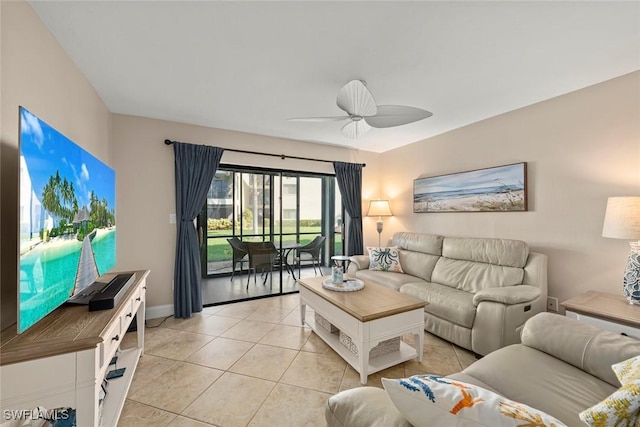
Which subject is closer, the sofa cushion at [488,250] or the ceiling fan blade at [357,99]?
the ceiling fan blade at [357,99]

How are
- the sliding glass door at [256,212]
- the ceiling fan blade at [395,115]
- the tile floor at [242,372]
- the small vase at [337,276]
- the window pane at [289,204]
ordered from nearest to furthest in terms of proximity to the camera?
1. the tile floor at [242,372]
2. the ceiling fan blade at [395,115]
3. the small vase at [337,276]
4. the sliding glass door at [256,212]
5. the window pane at [289,204]

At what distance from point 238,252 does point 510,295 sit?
3.45 metres

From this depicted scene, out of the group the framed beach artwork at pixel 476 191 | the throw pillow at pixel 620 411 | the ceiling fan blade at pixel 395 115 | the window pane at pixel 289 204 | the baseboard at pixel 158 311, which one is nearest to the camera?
the throw pillow at pixel 620 411

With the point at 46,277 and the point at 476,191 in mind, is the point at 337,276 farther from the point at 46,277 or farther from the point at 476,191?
the point at 476,191

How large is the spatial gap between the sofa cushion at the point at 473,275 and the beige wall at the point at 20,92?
3.60 metres

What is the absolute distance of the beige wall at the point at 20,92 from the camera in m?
1.23

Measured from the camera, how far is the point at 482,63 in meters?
2.02

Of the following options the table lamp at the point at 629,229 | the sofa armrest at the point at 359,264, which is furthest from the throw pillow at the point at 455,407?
the sofa armrest at the point at 359,264

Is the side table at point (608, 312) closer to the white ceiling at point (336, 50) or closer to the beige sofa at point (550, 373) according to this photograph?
the beige sofa at point (550, 373)

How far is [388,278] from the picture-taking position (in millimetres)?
3311

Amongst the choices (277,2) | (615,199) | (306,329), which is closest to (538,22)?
(615,199)

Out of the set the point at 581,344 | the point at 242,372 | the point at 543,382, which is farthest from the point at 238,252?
the point at 581,344

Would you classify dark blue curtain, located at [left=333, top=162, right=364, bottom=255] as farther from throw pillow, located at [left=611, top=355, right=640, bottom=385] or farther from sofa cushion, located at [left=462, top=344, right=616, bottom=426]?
throw pillow, located at [left=611, top=355, right=640, bottom=385]

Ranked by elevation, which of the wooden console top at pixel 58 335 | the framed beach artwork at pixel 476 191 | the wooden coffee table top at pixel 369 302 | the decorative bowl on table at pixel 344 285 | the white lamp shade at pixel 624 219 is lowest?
the wooden coffee table top at pixel 369 302
